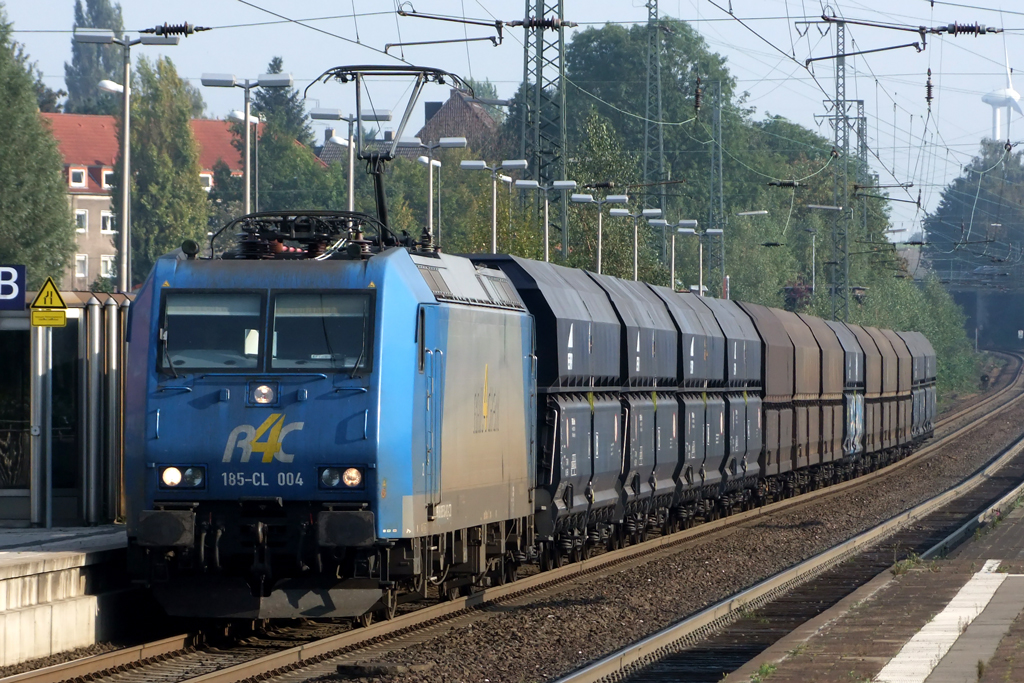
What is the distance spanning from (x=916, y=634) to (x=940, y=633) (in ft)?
0.63

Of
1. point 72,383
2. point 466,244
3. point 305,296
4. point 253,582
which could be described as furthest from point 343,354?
point 466,244

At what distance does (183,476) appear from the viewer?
12039 mm

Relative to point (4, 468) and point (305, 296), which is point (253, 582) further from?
point (4, 468)

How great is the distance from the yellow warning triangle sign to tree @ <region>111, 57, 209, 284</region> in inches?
3056

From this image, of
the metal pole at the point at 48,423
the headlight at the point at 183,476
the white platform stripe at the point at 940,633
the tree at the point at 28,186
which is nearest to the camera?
the white platform stripe at the point at 940,633

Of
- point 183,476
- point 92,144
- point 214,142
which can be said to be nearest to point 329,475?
point 183,476

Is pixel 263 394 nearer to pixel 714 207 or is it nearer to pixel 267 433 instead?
pixel 267 433

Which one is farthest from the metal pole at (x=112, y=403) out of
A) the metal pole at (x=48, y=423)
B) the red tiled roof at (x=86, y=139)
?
the red tiled roof at (x=86, y=139)

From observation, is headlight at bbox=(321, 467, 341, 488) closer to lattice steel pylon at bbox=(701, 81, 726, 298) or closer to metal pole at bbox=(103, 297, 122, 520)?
metal pole at bbox=(103, 297, 122, 520)

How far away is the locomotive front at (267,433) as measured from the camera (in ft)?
39.1

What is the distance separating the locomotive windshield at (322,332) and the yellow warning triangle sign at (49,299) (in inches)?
134

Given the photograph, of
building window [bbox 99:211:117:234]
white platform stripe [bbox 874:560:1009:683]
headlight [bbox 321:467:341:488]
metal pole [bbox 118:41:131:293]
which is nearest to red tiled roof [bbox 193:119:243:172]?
building window [bbox 99:211:117:234]

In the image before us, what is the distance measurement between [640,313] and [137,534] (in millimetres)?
10722

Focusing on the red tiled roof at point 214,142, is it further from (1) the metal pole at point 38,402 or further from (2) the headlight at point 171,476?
(2) the headlight at point 171,476
